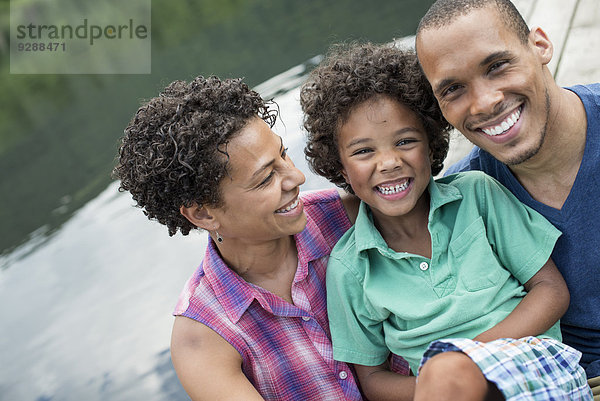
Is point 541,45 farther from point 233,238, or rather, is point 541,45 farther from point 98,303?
point 98,303

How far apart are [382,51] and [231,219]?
704 millimetres

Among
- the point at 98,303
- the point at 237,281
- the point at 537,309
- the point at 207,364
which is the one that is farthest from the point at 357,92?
the point at 98,303

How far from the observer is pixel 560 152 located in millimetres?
1762

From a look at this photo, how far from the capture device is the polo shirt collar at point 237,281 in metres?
1.87

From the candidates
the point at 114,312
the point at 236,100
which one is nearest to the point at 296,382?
the point at 236,100

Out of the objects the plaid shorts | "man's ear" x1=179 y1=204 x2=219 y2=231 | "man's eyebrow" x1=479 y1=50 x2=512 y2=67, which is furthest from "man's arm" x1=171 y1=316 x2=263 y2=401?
"man's eyebrow" x1=479 y1=50 x2=512 y2=67

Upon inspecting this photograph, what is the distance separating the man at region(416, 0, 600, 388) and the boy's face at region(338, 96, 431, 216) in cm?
15

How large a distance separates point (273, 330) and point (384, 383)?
349 mm

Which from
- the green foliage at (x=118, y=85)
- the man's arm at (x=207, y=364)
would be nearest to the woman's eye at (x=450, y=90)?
the man's arm at (x=207, y=364)

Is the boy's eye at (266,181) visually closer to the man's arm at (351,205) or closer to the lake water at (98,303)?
the man's arm at (351,205)

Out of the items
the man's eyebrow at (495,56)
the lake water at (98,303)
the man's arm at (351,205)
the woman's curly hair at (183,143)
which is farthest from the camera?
the lake water at (98,303)

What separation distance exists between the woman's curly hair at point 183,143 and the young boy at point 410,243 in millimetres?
332

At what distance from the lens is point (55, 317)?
3.62 metres

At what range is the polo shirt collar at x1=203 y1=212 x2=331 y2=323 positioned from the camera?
1.87 meters
